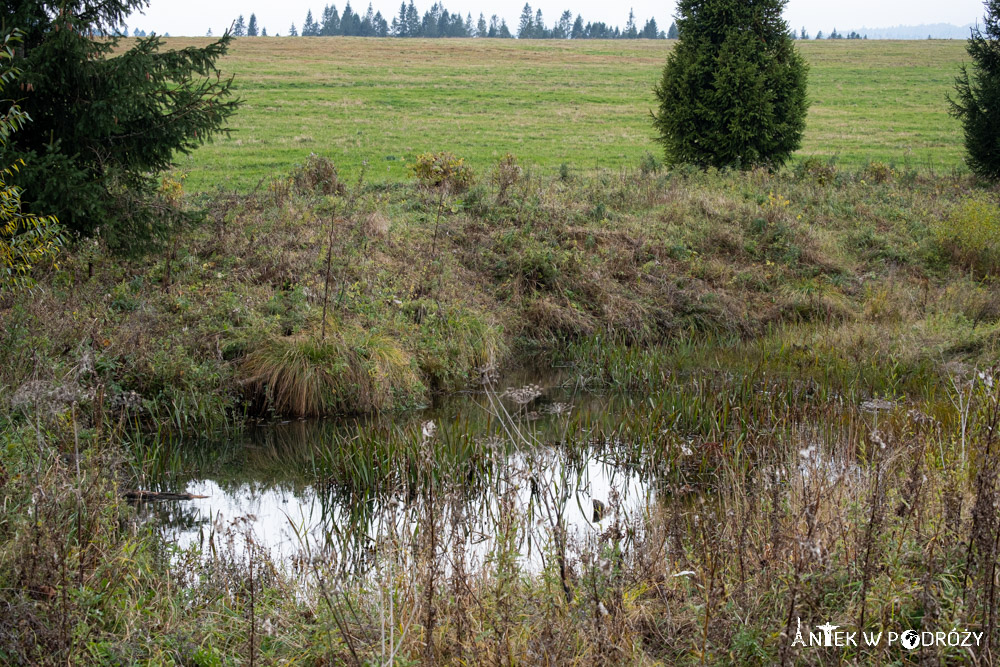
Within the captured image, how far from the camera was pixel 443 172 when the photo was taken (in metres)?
15.7

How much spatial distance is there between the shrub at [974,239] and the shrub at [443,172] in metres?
8.63

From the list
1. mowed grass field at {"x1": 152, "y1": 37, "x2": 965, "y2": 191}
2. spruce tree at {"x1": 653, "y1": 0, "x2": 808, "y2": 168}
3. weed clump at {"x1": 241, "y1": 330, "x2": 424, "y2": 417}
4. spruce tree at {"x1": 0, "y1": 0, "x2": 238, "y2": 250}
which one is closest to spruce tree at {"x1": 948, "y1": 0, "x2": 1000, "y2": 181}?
mowed grass field at {"x1": 152, "y1": 37, "x2": 965, "y2": 191}

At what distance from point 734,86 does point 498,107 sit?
17.2m

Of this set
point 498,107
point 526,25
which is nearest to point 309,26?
point 526,25

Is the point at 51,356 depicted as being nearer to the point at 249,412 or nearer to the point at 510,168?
the point at 249,412

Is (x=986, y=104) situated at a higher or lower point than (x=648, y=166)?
higher

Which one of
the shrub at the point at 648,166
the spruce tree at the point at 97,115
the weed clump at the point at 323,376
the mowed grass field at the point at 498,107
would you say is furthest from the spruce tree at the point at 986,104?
the spruce tree at the point at 97,115

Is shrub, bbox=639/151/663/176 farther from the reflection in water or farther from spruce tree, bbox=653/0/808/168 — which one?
the reflection in water

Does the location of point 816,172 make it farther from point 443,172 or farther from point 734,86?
point 443,172

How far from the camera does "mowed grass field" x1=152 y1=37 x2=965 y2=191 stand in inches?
859

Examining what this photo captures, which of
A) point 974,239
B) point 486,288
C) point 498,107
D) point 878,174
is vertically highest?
point 498,107

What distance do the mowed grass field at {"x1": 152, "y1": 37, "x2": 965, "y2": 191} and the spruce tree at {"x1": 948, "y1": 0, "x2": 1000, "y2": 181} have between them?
312 cm

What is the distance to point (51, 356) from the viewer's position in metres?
7.52

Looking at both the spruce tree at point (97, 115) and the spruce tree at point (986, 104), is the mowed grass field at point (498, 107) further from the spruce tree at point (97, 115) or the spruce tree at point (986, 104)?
the spruce tree at point (97, 115)
